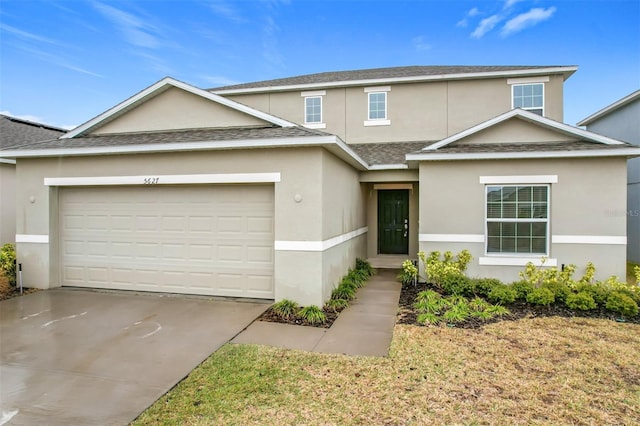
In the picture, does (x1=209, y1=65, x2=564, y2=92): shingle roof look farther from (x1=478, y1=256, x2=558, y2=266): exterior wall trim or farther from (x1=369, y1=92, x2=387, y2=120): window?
(x1=478, y1=256, x2=558, y2=266): exterior wall trim

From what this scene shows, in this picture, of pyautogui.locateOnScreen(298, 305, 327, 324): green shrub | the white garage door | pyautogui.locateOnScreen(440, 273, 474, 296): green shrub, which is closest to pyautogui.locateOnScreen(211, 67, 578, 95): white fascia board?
the white garage door

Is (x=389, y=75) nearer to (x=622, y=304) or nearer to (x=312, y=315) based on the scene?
(x=622, y=304)

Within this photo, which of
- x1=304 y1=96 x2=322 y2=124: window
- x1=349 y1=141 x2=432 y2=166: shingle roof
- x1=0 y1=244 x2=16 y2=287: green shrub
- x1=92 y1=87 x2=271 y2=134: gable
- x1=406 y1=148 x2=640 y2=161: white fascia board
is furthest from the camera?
x1=304 y1=96 x2=322 y2=124: window

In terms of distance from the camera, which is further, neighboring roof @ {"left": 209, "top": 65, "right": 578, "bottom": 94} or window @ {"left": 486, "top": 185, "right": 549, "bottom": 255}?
neighboring roof @ {"left": 209, "top": 65, "right": 578, "bottom": 94}

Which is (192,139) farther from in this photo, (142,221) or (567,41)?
Result: (567,41)

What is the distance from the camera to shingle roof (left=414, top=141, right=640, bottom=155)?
8.78 metres

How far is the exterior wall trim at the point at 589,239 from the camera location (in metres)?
8.91

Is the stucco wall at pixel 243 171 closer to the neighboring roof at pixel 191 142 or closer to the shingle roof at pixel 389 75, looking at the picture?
the neighboring roof at pixel 191 142

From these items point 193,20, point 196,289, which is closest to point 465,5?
point 193,20

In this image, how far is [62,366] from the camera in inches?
199

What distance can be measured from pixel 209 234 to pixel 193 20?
981 centimetres

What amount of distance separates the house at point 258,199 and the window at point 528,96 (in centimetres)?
413

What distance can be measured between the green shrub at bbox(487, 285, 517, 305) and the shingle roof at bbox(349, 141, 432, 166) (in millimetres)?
4763

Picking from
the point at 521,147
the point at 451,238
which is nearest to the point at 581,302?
the point at 451,238
